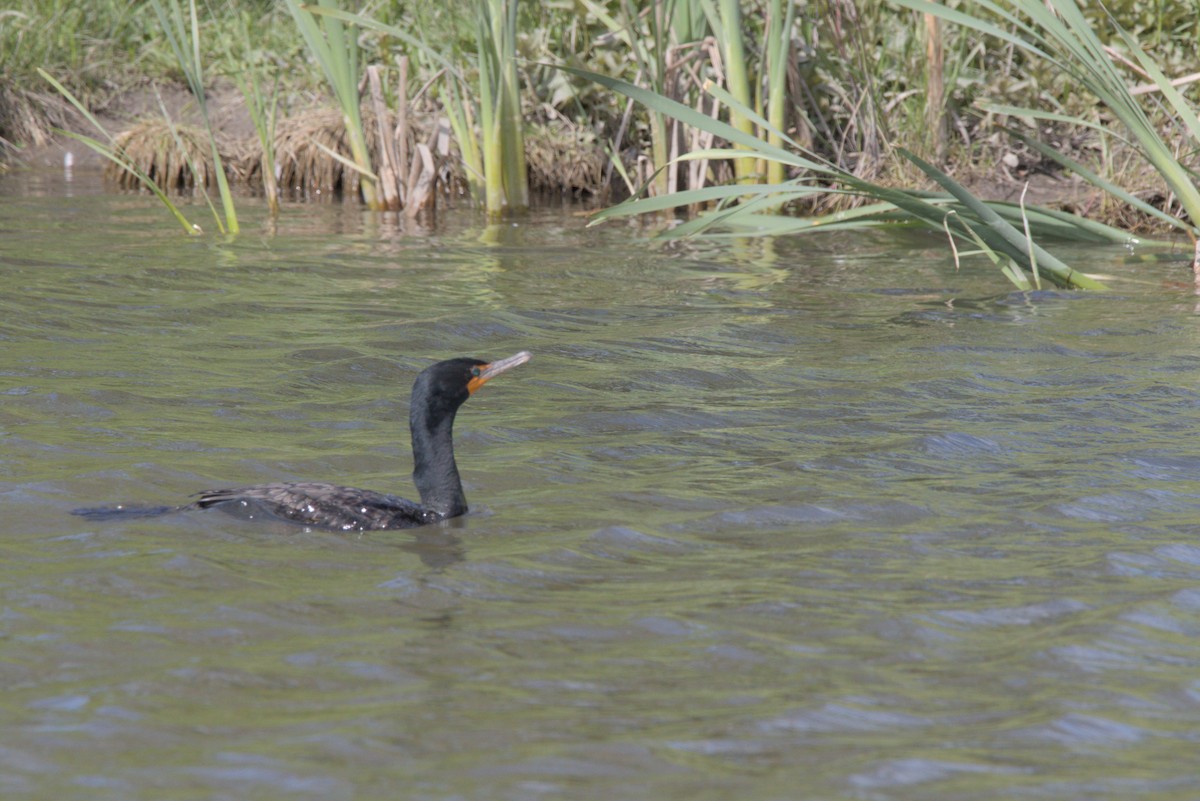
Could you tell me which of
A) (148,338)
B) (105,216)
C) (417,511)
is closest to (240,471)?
(417,511)

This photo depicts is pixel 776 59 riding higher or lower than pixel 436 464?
higher

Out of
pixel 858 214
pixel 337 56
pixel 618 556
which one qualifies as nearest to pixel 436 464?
pixel 618 556

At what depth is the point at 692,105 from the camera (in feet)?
36.9

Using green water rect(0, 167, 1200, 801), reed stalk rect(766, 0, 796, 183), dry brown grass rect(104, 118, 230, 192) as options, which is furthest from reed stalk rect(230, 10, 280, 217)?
reed stalk rect(766, 0, 796, 183)

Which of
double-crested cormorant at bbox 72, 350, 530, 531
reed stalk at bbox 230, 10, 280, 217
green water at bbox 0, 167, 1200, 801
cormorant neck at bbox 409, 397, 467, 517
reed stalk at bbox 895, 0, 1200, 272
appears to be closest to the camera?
green water at bbox 0, 167, 1200, 801

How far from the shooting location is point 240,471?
5.08 meters

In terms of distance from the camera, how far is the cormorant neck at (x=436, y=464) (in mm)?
4656

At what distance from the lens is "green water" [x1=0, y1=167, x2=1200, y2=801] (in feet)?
9.71

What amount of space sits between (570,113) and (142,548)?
8960 millimetres

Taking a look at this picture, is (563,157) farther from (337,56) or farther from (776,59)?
(337,56)

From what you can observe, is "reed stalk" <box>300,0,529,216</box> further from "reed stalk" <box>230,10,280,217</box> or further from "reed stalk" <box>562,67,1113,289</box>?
"reed stalk" <box>562,67,1113,289</box>

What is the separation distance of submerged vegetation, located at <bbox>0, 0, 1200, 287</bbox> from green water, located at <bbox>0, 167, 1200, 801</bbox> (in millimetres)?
1535

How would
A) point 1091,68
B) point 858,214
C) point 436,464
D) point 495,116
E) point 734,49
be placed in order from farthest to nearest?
1. point 495,116
2. point 734,49
3. point 858,214
4. point 1091,68
5. point 436,464

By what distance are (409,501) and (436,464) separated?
156 millimetres
